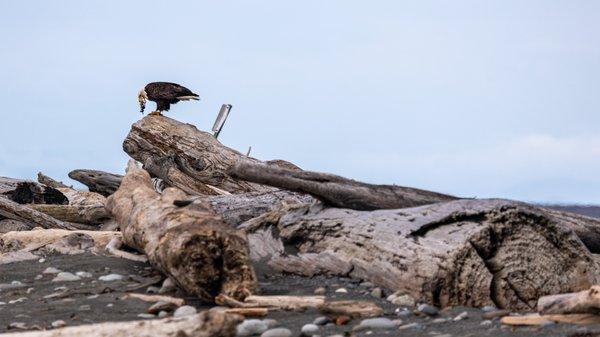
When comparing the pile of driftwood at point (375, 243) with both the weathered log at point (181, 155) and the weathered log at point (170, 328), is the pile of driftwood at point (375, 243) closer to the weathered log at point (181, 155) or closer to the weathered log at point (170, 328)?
the weathered log at point (170, 328)

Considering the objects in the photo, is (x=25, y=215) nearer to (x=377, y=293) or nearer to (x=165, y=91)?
(x=165, y=91)

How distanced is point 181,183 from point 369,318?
917 centimetres

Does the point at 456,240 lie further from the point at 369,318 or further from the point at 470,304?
the point at 369,318

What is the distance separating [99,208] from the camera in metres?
15.4

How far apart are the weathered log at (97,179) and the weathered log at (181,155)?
7.34ft

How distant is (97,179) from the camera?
17484 millimetres

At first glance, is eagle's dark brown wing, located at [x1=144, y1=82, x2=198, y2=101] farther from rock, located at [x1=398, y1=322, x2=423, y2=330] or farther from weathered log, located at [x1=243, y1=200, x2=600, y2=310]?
rock, located at [x1=398, y1=322, x2=423, y2=330]

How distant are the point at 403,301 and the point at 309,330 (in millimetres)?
1358

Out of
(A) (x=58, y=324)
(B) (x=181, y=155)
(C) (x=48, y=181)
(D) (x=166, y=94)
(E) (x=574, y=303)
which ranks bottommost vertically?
(A) (x=58, y=324)

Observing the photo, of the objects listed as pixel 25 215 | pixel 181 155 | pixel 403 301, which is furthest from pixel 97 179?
pixel 403 301

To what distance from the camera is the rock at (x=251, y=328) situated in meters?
5.49

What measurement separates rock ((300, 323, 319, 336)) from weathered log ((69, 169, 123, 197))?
12451 millimetres

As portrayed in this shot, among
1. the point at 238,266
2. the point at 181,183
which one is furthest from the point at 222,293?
the point at 181,183

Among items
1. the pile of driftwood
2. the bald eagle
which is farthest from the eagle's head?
the pile of driftwood
